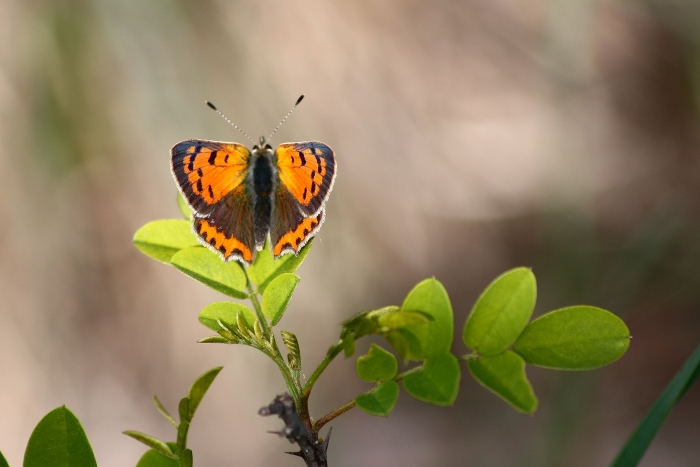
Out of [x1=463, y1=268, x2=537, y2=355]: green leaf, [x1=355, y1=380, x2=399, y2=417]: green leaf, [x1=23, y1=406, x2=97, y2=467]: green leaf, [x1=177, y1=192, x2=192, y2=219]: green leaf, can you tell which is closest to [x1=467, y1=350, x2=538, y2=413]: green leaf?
[x1=463, y1=268, x2=537, y2=355]: green leaf

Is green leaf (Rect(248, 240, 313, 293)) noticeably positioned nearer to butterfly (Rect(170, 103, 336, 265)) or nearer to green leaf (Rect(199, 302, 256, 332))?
butterfly (Rect(170, 103, 336, 265))

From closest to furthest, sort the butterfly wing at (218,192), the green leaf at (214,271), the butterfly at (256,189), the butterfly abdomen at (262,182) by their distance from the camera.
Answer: the green leaf at (214,271) < the butterfly wing at (218,192) < the butterfly at (256,189) < the butterfly abdomen at (262,182)

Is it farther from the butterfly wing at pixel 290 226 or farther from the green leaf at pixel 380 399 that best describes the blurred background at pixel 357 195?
the green leaf at pixel 380 399

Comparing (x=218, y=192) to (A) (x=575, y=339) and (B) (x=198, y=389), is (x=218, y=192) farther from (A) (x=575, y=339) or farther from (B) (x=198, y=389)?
(A) (x=575, y=339)

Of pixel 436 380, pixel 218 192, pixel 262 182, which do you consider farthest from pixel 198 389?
pixel 262 182

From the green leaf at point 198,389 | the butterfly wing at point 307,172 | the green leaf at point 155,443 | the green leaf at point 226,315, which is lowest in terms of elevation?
the green leaf at point 155,443

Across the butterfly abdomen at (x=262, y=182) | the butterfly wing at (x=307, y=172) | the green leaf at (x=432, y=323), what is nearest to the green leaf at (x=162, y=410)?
the green leaf at (x=432, y=323)
